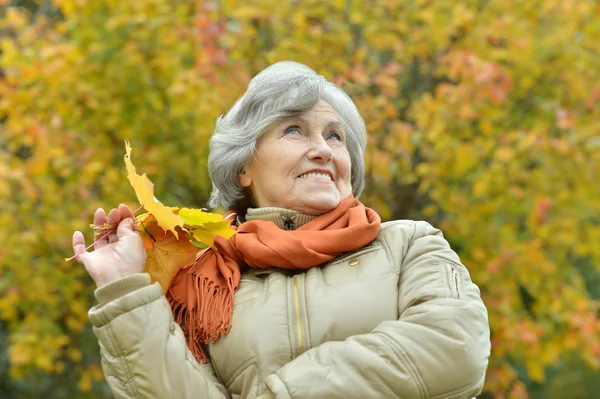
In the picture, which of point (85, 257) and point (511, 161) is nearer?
point (85, 257)

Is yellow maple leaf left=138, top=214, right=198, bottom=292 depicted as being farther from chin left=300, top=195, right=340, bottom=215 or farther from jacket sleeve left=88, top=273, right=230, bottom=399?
chin left=300, top=195, right=340, bottom=215

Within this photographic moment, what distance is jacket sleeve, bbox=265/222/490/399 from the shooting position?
6.79 ft

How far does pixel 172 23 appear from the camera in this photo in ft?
19.8

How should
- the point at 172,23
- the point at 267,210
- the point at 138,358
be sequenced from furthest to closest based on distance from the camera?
the point at 172,23, the point at 267,210, the point at 138,358

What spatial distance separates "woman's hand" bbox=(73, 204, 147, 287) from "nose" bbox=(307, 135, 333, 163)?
53 cm

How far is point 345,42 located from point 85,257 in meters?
4.15

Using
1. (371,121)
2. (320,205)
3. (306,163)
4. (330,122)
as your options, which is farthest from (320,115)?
(371,121)

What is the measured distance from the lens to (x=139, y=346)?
211 cm

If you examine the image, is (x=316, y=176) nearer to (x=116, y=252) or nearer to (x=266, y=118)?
(x=266, y=118)

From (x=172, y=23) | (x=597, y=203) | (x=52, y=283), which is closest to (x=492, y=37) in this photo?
(x=597, y=203)

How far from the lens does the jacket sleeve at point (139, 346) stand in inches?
82.9

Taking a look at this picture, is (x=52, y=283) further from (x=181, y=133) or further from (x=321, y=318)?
(x=321, y=318)

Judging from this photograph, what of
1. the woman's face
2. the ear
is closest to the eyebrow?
the woman's face

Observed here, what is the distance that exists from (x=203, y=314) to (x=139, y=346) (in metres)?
0.27
